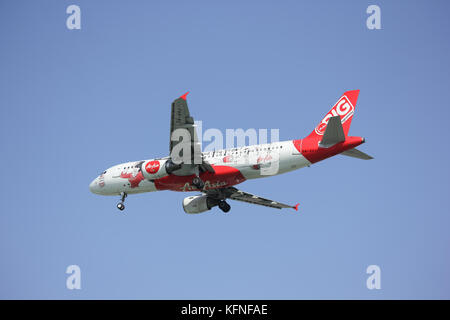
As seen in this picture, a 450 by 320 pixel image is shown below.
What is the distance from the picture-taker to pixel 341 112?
A: 39094mm

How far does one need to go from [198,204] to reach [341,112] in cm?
1446

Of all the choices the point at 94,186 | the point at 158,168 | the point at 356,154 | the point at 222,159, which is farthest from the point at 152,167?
the point at 356,154

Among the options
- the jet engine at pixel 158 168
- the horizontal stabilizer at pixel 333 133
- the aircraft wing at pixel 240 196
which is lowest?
the aircraft wing at pixel 240 196

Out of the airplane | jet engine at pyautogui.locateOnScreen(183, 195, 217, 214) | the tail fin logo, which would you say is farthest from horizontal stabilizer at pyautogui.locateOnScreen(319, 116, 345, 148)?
jet engine at pyautogui.locateOnScreen(183, 195, 217, 214)

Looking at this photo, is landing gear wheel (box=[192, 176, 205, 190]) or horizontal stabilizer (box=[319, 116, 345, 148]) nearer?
horizontal stabilizer (box=[319, 116, 345, 148])

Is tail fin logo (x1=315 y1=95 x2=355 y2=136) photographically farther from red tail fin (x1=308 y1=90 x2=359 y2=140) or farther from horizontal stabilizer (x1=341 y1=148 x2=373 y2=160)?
horizontal stabilizer (x1=341 y1=148 x2=373 y2=160)

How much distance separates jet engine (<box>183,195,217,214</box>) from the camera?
46875 mm

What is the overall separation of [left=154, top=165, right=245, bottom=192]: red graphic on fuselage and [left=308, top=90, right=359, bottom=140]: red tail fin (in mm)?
6017

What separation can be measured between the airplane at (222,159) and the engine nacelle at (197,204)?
7.20 feet

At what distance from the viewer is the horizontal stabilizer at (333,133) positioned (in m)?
36.0

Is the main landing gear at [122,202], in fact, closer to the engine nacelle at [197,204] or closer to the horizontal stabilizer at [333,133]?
the engine nacelle at [197,204]

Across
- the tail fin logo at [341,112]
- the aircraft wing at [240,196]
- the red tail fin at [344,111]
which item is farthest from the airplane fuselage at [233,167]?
the aircraft wing at [240,196]
